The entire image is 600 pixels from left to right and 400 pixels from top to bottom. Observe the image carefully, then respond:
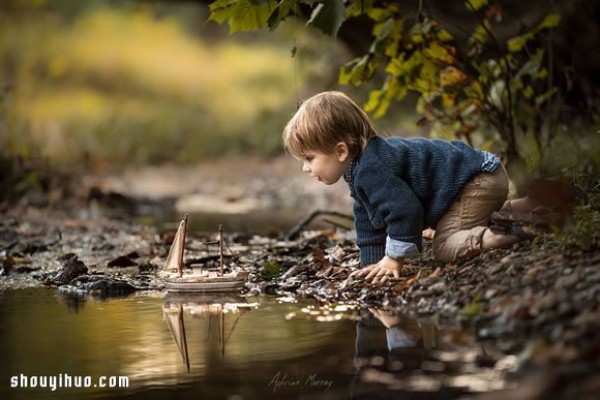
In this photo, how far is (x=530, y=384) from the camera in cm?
229

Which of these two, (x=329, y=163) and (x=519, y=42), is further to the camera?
(x=519, y=42)

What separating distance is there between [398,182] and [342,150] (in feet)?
0.99

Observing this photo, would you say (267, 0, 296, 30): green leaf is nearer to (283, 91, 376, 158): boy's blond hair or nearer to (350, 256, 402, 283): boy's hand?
(283, 91, 376, 158): boy's blond hair

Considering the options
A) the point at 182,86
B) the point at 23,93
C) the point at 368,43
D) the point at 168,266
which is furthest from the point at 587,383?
the point at 182,86

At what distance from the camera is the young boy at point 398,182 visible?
4074 millimetres

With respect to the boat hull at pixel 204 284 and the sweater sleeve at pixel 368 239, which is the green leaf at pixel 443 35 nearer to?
the sweater sleeve at pixel 368 239

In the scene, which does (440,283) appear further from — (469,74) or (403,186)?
(469,74)

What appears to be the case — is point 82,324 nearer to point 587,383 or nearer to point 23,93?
point 587,383

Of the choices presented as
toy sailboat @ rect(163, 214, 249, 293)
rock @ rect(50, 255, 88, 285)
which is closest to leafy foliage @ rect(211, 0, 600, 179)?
toy sailboat @ rect(163, 214, 249, 293)

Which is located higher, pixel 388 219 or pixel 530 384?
pixel 388 219

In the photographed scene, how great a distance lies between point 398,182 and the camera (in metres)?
4.12

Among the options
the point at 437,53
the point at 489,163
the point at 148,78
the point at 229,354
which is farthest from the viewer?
the point at 148,78

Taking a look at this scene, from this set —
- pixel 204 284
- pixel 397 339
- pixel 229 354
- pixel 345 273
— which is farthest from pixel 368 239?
pixel 229 354

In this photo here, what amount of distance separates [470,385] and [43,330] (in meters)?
1.66
